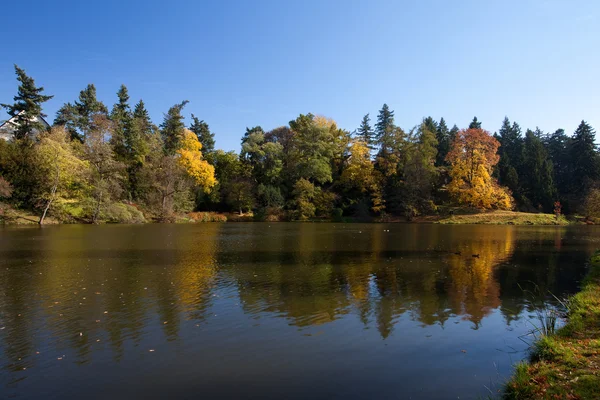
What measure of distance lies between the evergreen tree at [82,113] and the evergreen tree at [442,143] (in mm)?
63733

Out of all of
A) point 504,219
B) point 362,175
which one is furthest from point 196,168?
point 504,219

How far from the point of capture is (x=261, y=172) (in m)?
68.0

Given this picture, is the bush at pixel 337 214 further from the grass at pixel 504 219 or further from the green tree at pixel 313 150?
the grass at pixel 504 219

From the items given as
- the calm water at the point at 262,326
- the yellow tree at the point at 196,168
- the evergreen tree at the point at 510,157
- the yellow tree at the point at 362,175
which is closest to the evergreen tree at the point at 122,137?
the yellow tree at the point at 196,168

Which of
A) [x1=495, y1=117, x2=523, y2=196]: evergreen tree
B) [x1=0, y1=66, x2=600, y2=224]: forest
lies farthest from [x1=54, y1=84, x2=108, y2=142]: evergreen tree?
[x1=495, y1=117, x2=523, y2=196]: evergreen tree

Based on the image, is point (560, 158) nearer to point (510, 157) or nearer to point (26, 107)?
point (510, 157)

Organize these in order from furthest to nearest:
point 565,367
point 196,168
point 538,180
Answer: point 538,180
point 196,168
point 565,367

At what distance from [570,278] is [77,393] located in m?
17.0

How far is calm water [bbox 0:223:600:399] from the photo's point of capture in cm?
629

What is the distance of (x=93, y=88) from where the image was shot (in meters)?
60.9

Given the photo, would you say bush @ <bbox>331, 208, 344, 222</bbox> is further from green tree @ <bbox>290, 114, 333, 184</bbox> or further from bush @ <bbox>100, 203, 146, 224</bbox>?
bush @ <bbox>100, 203, 146, 224</bbox>

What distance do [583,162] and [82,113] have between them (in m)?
87.9

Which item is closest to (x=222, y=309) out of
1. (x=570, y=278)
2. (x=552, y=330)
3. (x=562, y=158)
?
(x=552, y=330)

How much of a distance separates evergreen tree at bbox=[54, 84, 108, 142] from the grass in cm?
5683
